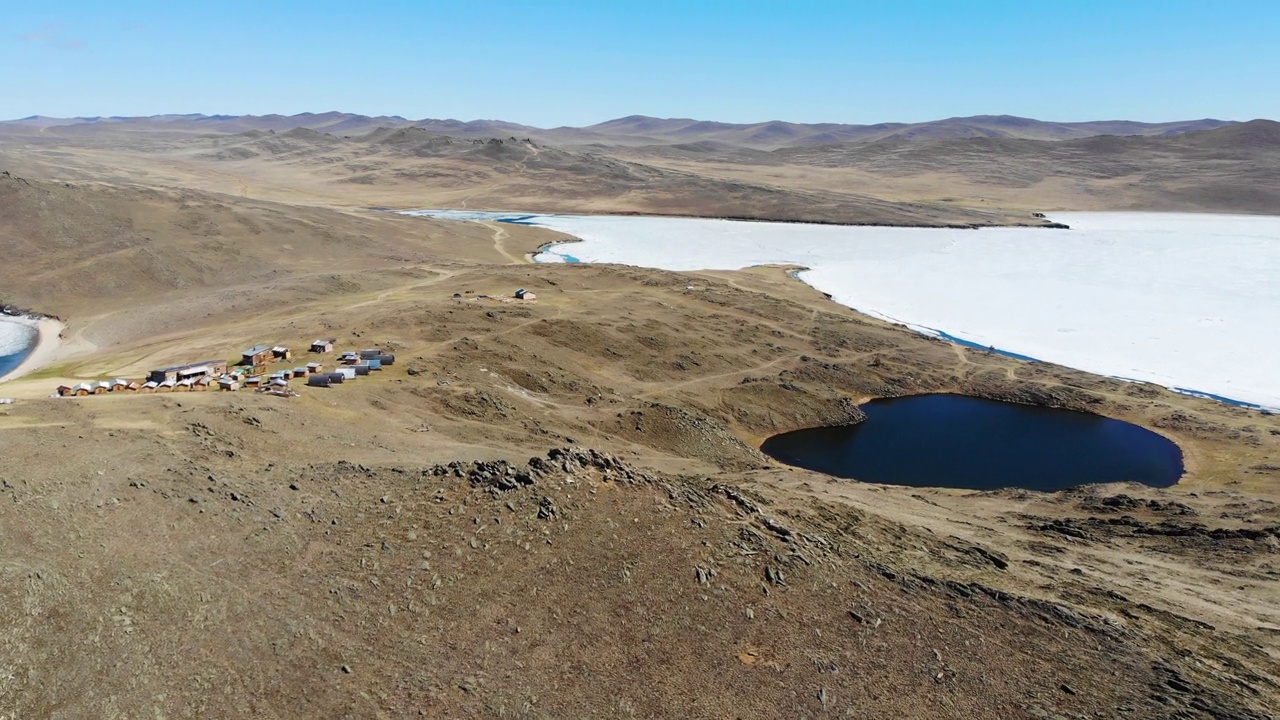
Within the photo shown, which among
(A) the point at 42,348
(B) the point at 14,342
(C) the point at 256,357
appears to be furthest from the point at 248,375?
(B) the point at 14,342

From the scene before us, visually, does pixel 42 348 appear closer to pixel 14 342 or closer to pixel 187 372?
pixel 14 342

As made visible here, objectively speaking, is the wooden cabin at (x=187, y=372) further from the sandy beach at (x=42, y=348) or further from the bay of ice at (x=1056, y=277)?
the bay of ice at (x=1056, y=277)

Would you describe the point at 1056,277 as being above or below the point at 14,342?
above

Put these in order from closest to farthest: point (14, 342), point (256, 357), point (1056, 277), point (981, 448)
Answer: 1. point (256, 357)
2. point (981, 448)
3. point (14, 342)
4. point (1056, 277)

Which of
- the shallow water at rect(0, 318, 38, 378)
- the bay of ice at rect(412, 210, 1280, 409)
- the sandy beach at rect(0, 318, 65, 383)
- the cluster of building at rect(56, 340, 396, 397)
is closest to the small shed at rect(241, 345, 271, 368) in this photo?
the cluster of building at rect(56, 340, 396, 397)

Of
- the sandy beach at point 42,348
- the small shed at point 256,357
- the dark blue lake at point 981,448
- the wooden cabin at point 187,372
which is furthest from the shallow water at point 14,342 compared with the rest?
the dark blue lake at point 981,448

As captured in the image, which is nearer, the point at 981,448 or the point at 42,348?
the point at 981,448

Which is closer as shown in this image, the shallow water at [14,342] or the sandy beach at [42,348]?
the sandy beach at [42,348]
